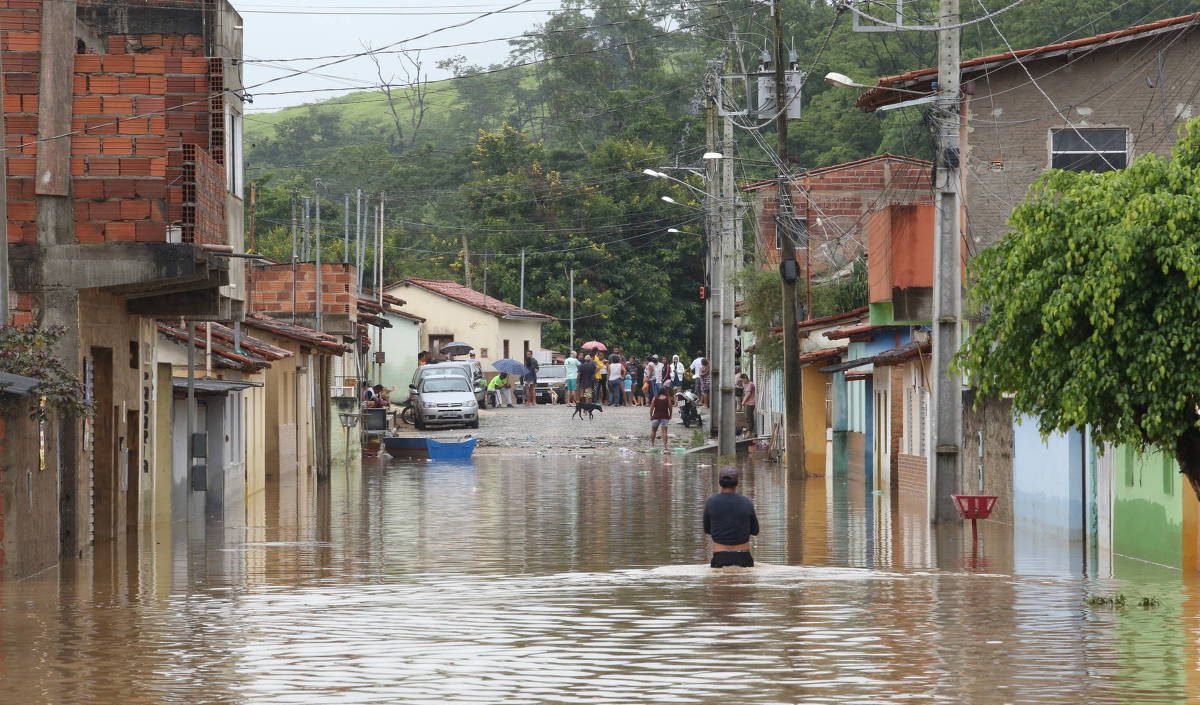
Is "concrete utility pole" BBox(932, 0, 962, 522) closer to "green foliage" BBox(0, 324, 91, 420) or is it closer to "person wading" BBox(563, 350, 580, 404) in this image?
"green foliage" BBox(0, 324, 91, 420)

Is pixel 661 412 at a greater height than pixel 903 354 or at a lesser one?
lesser

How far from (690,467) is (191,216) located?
23.2 meters

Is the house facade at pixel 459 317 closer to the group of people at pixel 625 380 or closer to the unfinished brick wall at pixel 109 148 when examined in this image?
the group of people at pixel 625 380

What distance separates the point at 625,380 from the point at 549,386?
4.68m

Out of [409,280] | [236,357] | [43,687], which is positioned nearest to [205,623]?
[43,687]

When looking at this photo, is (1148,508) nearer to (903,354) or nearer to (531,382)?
(903,354)

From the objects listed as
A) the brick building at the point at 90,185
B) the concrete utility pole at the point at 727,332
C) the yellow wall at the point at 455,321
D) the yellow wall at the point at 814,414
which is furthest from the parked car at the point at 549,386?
the brick building at the point at 90,185

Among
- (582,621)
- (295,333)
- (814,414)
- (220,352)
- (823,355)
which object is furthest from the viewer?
(814,414)

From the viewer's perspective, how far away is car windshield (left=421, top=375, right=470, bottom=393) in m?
60.9

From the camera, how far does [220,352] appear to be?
33125mm

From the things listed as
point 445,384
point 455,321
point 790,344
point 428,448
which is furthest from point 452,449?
point 455,321

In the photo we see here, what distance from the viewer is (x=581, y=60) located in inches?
4227

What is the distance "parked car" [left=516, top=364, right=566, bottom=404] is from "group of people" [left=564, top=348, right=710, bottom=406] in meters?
2.25

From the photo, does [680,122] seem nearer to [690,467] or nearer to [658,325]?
[658,325]
